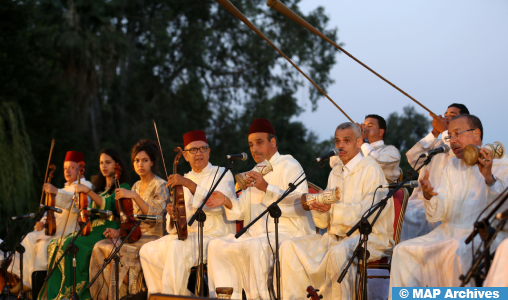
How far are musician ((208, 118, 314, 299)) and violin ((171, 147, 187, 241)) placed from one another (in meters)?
0.40

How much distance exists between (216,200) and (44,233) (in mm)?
4014

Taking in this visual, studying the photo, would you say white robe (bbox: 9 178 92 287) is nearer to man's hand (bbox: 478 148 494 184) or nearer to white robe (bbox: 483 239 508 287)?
man's hand (bbox: 478 148 494 184)

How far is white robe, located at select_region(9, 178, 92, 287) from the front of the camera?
7.95 m

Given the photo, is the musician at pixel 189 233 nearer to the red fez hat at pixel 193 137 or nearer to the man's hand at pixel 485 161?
the red fez hat at pixel 193 137

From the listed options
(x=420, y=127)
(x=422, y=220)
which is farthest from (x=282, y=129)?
(x=422, y=220)

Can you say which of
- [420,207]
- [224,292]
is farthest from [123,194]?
[420,207]

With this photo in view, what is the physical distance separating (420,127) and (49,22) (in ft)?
69.2

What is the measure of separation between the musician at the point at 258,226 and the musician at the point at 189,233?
284 mm

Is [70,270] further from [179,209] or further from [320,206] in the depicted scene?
[320,206]

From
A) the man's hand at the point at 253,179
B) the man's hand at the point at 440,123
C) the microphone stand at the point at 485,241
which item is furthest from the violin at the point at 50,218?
the microphone stand at the point at 485,241

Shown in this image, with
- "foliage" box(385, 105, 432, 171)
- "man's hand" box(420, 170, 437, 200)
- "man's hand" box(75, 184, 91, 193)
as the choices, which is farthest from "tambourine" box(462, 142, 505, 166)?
"foliage" box(385, 105, 432, 171)

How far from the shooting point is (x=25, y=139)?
12328mm

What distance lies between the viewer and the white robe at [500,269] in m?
3.38

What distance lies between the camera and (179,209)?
5.90 meters
